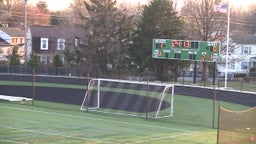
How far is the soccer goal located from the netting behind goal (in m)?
13.2

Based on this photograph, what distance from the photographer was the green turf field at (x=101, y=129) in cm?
1711

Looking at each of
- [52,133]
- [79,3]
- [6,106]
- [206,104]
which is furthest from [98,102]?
[79,3]

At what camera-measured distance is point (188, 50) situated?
39.1 metres

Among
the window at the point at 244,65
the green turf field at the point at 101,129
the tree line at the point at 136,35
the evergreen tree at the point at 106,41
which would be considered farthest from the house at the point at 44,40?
the green turf field at the point at 101,129

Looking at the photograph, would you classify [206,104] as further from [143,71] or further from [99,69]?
[99,69]

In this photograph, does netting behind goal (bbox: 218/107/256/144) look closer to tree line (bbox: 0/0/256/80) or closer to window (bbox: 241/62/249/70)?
tree line (bbox: 0/0/256/80)

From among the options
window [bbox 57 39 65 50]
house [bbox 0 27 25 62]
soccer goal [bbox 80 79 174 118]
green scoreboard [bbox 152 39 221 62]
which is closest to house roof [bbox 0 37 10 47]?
house [bbox 0 27 25 62]

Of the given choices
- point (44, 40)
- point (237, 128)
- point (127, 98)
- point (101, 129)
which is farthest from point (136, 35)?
point (237, 128)

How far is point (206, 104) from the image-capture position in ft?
111

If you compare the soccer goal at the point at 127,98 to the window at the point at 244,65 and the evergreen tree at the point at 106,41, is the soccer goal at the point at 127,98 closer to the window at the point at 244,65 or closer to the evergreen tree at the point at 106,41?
the evergreen tree at the point at 106,41

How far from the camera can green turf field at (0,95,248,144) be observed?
1711cm

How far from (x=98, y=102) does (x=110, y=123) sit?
776cm

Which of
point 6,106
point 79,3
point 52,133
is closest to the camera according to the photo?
point 52,133

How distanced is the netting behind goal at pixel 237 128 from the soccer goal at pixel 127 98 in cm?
1322
